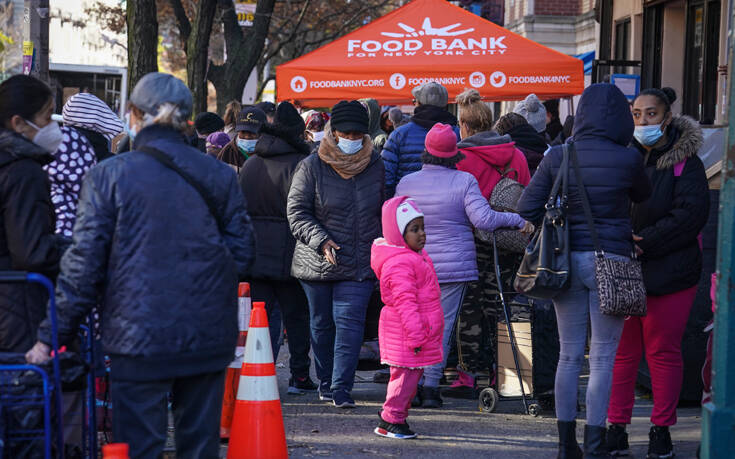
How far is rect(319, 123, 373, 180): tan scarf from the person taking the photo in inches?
303

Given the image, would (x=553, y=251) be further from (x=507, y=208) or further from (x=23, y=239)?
(x=23, y=239)

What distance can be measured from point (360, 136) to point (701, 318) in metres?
2.67

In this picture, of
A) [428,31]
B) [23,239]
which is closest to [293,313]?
[23,239]

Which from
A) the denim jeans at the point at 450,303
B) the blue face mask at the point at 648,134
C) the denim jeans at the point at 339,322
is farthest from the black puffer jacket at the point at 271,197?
the blue face mask at the point at 648,134

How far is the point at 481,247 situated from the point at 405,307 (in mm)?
1851

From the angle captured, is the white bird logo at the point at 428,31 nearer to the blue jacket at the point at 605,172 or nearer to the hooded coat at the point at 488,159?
the hooded coat at the point at 488,159

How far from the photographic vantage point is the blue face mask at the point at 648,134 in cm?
650

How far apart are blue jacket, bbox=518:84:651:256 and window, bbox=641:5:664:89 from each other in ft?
31.9

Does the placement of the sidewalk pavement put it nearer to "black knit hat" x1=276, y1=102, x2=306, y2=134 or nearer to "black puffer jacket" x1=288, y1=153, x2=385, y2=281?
"black puffer jacket" x1=288, y1=153, x2=385, y2=281

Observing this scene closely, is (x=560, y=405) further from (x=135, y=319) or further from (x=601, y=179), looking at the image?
(x=135, y=319)

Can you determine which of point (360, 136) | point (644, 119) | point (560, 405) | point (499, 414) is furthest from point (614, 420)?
point (360, 136)

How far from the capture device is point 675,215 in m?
6.43

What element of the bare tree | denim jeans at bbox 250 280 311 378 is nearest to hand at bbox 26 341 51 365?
denim jeans at bbox 250 280 311 378

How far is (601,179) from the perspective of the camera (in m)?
6.05
